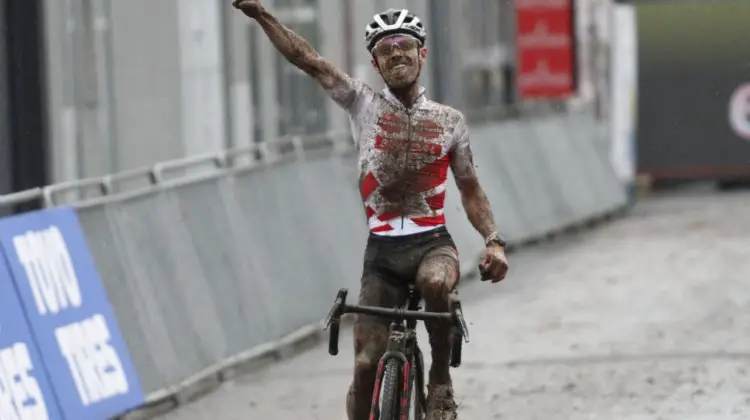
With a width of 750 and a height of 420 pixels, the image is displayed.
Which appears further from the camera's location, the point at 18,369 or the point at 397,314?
the point at 18,369

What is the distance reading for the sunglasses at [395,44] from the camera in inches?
325

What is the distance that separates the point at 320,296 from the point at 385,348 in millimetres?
6906

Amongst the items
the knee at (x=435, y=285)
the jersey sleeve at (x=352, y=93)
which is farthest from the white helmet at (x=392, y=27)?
the knee at (x=435, y=285)

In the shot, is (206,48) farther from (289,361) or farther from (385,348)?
(385,348)

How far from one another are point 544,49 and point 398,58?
2142 cm

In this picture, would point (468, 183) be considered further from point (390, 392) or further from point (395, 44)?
point (390, 392)

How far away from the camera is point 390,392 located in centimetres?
786

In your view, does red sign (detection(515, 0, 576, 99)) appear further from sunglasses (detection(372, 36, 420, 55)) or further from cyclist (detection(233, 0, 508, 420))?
sunglasses (detection(372, 36, 420, 55))

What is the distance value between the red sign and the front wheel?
2164 centimetres

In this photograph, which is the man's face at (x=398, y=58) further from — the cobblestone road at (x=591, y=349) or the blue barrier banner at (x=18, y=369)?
the cobblestone road at (x=591, y=349)

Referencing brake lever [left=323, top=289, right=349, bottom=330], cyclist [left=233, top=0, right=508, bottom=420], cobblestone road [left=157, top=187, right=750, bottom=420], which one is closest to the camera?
brake lever [left=323, top=289, right=349, bottom=330]

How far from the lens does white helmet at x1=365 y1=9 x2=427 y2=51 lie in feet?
27.1

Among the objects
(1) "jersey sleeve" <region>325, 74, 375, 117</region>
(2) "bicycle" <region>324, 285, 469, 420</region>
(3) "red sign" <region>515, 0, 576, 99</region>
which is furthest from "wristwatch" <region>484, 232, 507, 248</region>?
(3) "red sign" <region>515, 0, 576, 99</region>

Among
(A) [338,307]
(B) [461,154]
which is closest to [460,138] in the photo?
(B) [461,154]
